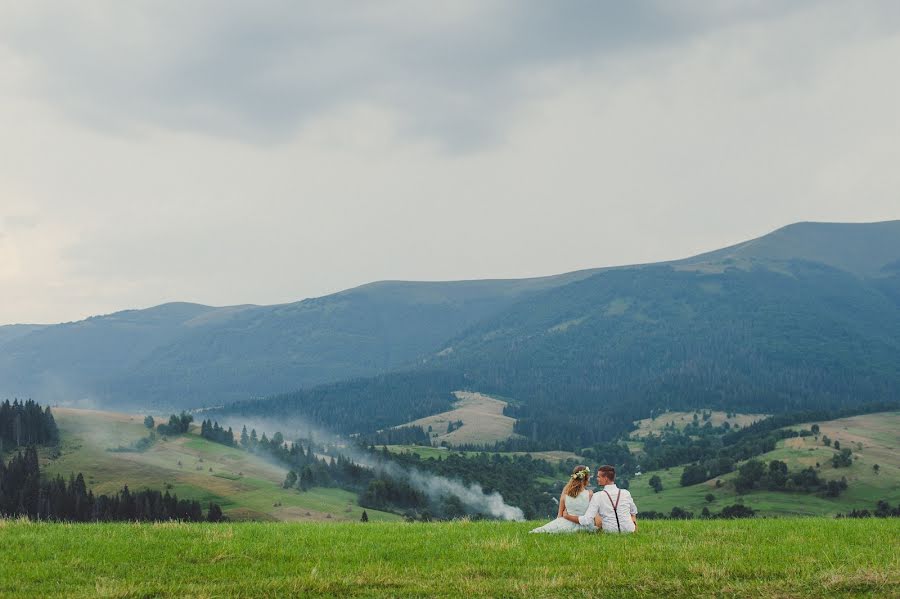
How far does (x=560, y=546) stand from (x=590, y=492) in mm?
3913

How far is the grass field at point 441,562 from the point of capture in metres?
17.0

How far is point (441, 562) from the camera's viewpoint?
19922 millimetres

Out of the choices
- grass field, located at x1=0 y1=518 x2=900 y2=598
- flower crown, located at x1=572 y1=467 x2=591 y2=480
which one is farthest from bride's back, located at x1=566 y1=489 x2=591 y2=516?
grass field, located at x1=0 y1=518 x2=900 y2=598

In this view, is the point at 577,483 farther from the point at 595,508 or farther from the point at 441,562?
the point at 441,562

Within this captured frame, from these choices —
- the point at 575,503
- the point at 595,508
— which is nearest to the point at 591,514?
the point at 595,508

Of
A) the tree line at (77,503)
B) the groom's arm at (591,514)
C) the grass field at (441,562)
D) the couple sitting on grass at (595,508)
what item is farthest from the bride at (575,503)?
the tree line at (77,503)

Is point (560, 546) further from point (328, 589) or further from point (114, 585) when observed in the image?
point (114, 585)

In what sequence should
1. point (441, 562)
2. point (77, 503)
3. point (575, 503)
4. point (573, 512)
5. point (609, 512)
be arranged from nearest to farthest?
point (441, 562) < point (609, 512) < point (575, 503) < point (573, 512) < point (77, 503)

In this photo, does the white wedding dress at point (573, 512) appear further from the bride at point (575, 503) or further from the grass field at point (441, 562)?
the grass field at point (441, 562)

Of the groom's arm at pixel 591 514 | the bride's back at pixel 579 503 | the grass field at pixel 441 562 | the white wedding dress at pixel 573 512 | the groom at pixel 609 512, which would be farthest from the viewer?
the bride's back at pixel 579 503

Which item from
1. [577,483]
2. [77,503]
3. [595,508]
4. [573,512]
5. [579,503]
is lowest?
[77,503]

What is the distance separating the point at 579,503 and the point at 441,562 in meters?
7.25

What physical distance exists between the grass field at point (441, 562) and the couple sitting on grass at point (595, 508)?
90 cm

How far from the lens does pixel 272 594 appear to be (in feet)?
54.6
